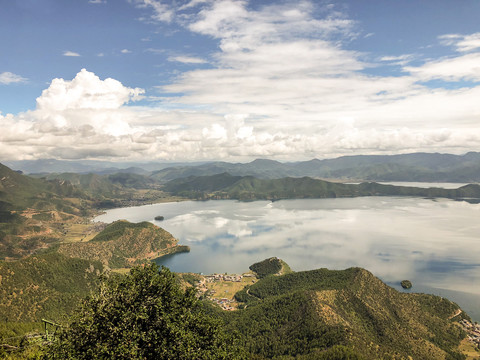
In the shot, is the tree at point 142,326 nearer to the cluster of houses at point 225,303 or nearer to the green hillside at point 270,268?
the cluster of houses at point 225,303

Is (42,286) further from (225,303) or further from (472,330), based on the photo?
(472,330)

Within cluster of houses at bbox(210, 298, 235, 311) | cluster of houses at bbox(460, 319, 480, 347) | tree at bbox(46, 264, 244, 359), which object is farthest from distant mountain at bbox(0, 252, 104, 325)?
cluster of houses at bbox(460, 319, 480, 347)

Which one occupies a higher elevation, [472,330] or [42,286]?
[42,286]

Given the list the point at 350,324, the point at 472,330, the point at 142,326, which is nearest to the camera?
the point at 142,326

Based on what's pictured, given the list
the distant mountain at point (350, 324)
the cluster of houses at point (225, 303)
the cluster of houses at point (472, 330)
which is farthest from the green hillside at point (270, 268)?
the cluster of houses at point (472, 330)

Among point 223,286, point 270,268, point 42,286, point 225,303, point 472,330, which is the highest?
point 42,286

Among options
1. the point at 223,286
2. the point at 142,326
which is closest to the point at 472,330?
the point at 223,286

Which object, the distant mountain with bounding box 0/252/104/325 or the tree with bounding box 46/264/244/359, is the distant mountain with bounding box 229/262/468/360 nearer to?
the tree with bounding box 46/264/244/359
